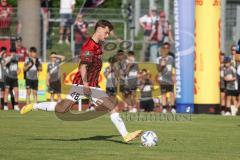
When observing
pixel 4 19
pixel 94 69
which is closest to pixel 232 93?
pixel 4 19

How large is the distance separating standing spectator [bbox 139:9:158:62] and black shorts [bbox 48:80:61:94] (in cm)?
369

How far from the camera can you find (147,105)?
2959 cm

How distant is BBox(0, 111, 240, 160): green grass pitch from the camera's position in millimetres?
12859

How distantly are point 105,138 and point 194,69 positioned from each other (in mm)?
9862

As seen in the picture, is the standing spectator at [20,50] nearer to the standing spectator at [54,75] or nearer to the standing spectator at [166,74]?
the standing spectator at [54,75]

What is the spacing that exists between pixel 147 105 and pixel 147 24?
149 inches

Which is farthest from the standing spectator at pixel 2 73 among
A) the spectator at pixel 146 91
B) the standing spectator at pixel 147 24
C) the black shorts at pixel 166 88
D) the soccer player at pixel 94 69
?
the soccer player at pixel 94 69

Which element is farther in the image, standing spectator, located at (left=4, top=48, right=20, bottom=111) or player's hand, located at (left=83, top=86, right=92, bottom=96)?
standing spectator, located at (left=4, top=48, right=20, bottom=111)

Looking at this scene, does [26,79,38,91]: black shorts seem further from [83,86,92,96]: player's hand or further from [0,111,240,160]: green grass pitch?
[83,86,92,96]: player's hand

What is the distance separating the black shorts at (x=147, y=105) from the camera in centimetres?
2948

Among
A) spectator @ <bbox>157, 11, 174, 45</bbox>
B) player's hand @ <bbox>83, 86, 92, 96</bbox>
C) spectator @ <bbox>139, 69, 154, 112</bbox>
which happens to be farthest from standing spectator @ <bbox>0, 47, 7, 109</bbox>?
player's hand @ <bbox>83, 86, 92, 96</bbox>

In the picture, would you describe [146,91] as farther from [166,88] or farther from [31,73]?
[31,73]

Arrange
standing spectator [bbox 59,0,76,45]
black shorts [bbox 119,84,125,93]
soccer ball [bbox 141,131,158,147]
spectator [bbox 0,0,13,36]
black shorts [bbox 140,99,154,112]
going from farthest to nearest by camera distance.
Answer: spectator [bbox 0,0,13,36] < standing spectator [bbox 59,0,76,45] < black shorts [bbox 119,84,125,93] < black shorts [bbox 140,99,154,112] < soccer ball [bbox 141,131,158,147]

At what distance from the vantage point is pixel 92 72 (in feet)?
49.4
